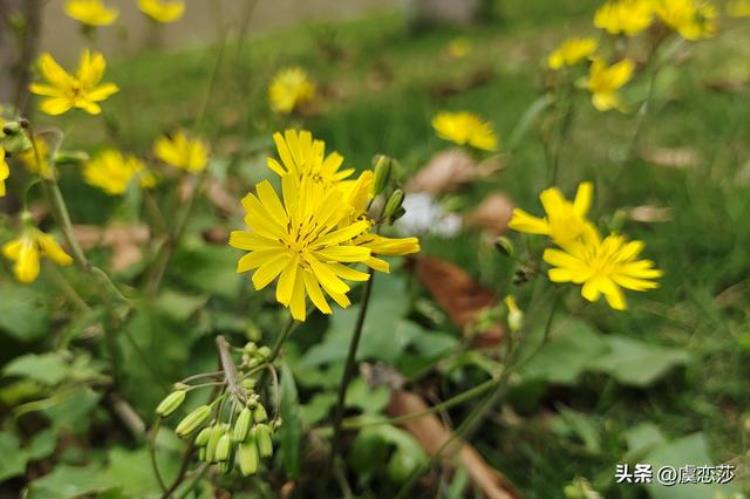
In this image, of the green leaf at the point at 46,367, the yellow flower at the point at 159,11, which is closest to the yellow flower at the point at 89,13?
the yellow flower at the point at 159,11

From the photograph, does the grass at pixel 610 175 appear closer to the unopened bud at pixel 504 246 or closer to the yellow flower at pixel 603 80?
the yellow flower at pixel 603 80

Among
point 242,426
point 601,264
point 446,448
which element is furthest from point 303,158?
point 446,448

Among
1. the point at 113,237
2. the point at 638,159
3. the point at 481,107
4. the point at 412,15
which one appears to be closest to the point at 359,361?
the point at 113,237

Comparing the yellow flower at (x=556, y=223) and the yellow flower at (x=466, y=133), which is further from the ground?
the yellow flower at (x=466, y=133)

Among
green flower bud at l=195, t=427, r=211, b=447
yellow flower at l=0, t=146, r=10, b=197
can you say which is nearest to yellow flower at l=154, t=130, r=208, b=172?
yellow flower at l=0, t=146, r=10, b=197

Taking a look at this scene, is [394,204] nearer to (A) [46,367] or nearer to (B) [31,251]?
(B) [31,251]

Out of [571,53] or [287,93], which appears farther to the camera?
[287,93]

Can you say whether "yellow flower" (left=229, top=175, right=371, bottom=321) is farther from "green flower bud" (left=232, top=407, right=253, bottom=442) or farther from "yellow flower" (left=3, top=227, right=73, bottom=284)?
"yellow flower" (left=3, top=227, right=73, bottom=284)

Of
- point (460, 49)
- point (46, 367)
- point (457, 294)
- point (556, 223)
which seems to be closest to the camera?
point (556, 223)
